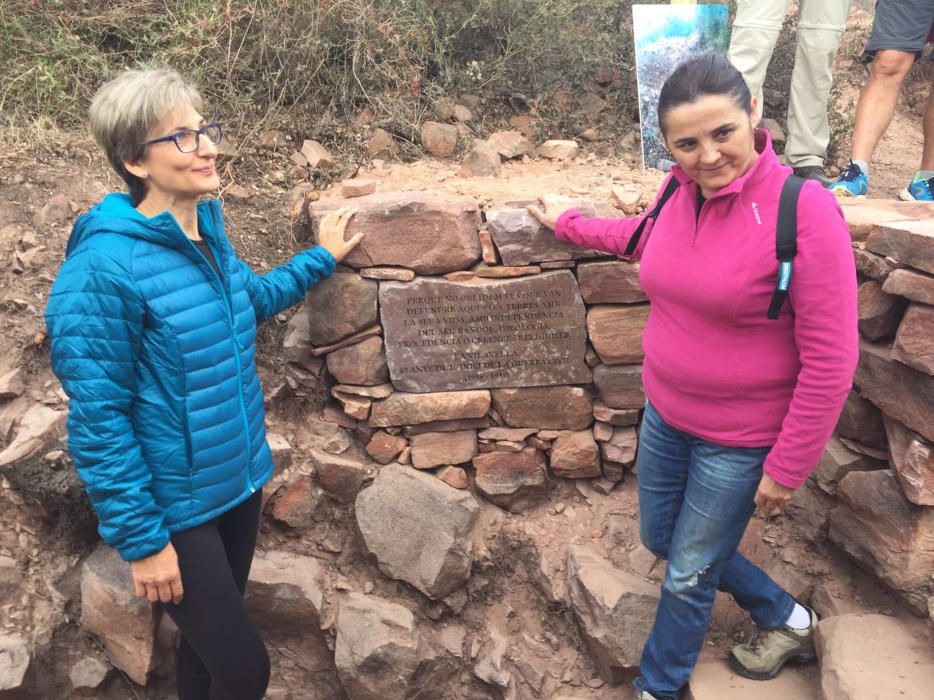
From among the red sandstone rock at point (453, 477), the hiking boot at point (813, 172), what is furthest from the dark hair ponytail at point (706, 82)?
the hiking boot at point (813, 172)

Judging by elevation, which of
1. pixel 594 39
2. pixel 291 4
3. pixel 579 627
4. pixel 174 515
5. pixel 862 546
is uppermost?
pixel 291 4

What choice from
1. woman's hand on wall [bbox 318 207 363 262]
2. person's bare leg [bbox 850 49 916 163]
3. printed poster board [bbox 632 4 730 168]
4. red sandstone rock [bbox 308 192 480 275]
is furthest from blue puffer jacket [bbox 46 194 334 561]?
person's bare leg [bbox 850 49 916 163]

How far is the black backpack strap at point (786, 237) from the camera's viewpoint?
192 centimetres

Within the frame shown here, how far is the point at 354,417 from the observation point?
364cm

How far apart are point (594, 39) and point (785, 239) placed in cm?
344

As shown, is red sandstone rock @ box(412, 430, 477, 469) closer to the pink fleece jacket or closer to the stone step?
the stone step

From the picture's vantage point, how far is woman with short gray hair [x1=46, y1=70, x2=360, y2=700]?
197 centimetres

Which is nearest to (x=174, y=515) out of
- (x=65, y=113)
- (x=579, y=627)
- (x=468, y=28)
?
(x=579, y=627)

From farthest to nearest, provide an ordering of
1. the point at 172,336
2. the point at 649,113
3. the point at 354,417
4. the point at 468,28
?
the point at 468,28, the point at 649,113, the point at 354,417, the point at 172,336

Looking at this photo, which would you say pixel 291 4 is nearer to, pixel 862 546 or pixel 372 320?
pixel 372 320

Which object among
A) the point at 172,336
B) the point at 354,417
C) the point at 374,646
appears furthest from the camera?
the point at 354,417

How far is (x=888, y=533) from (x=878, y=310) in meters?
0.81

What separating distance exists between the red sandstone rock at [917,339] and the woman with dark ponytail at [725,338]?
76cm

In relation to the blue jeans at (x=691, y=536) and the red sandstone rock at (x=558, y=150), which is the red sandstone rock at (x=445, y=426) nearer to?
the blue jeans at (x=691, y=536)
